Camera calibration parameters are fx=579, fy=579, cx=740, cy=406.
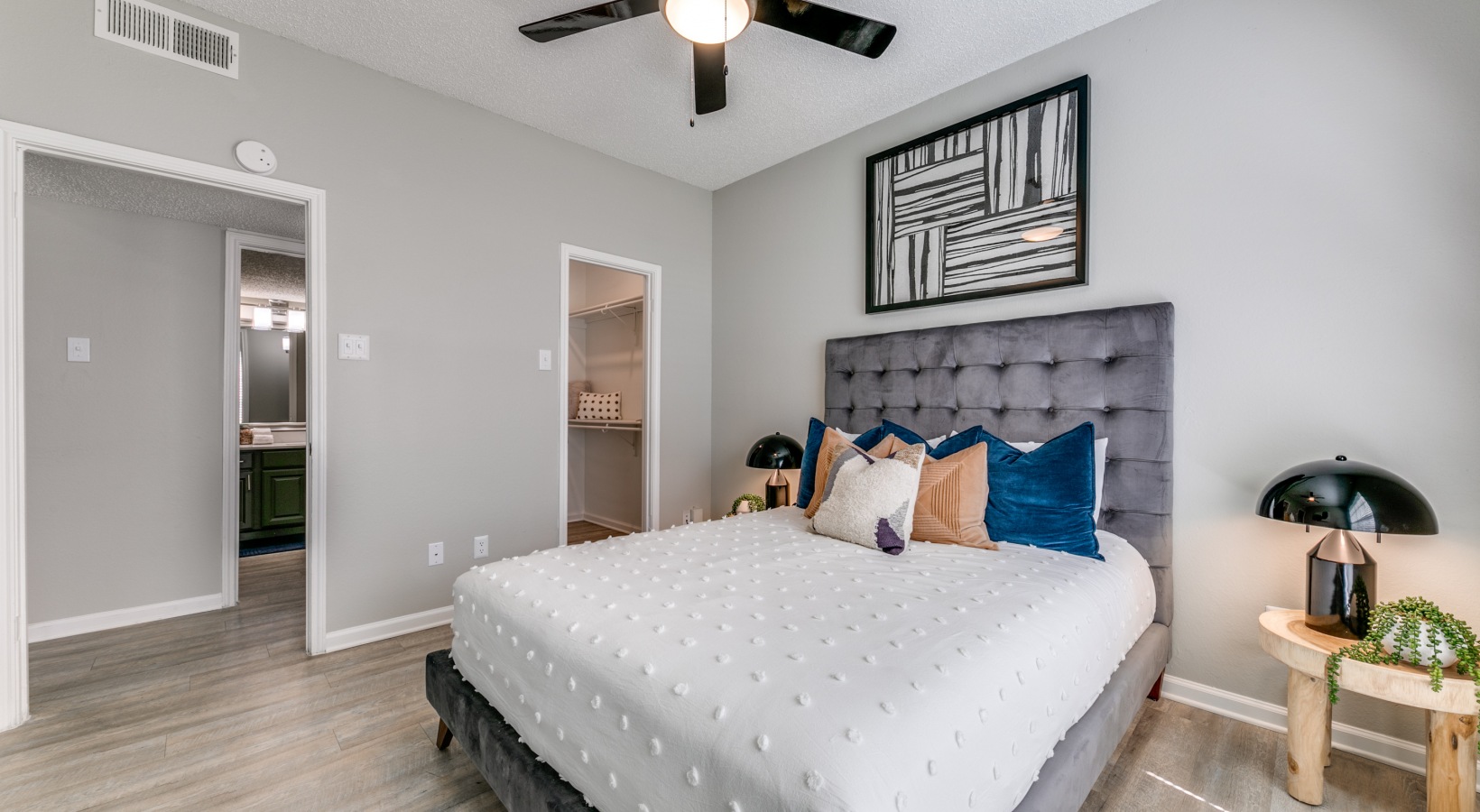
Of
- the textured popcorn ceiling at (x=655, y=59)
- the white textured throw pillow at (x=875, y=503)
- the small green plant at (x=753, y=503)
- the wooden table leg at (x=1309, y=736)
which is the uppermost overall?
the textured popcorn ceiling at (x=655, y=59)

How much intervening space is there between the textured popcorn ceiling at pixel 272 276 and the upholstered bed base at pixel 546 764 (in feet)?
11.5

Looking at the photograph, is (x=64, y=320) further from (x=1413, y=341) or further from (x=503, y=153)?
(x=1413, y=341)

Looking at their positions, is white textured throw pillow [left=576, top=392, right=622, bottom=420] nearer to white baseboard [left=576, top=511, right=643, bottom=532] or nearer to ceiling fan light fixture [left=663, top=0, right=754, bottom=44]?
white baseboard [left=576, top=511, right=643, bottom=532]

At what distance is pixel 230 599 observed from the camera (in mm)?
3238

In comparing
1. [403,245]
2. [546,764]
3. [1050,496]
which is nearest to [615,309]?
[403,245]

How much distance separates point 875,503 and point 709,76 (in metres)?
1.63

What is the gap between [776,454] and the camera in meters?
3.20

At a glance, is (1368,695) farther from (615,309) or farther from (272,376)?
(272,376)

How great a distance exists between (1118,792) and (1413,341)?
162cm

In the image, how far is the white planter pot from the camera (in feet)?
4.74

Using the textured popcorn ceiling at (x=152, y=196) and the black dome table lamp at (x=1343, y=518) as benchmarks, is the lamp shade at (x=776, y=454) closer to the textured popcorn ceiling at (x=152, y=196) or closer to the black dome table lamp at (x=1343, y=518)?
the black dome table lamp at (x=1343, y=518)

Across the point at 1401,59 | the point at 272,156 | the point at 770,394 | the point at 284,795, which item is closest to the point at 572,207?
the point at 272,156

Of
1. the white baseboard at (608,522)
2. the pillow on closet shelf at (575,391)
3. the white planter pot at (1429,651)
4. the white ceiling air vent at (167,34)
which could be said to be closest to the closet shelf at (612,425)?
the pillow on closet shelf at (575,391)

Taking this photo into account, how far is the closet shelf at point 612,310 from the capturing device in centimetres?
453
